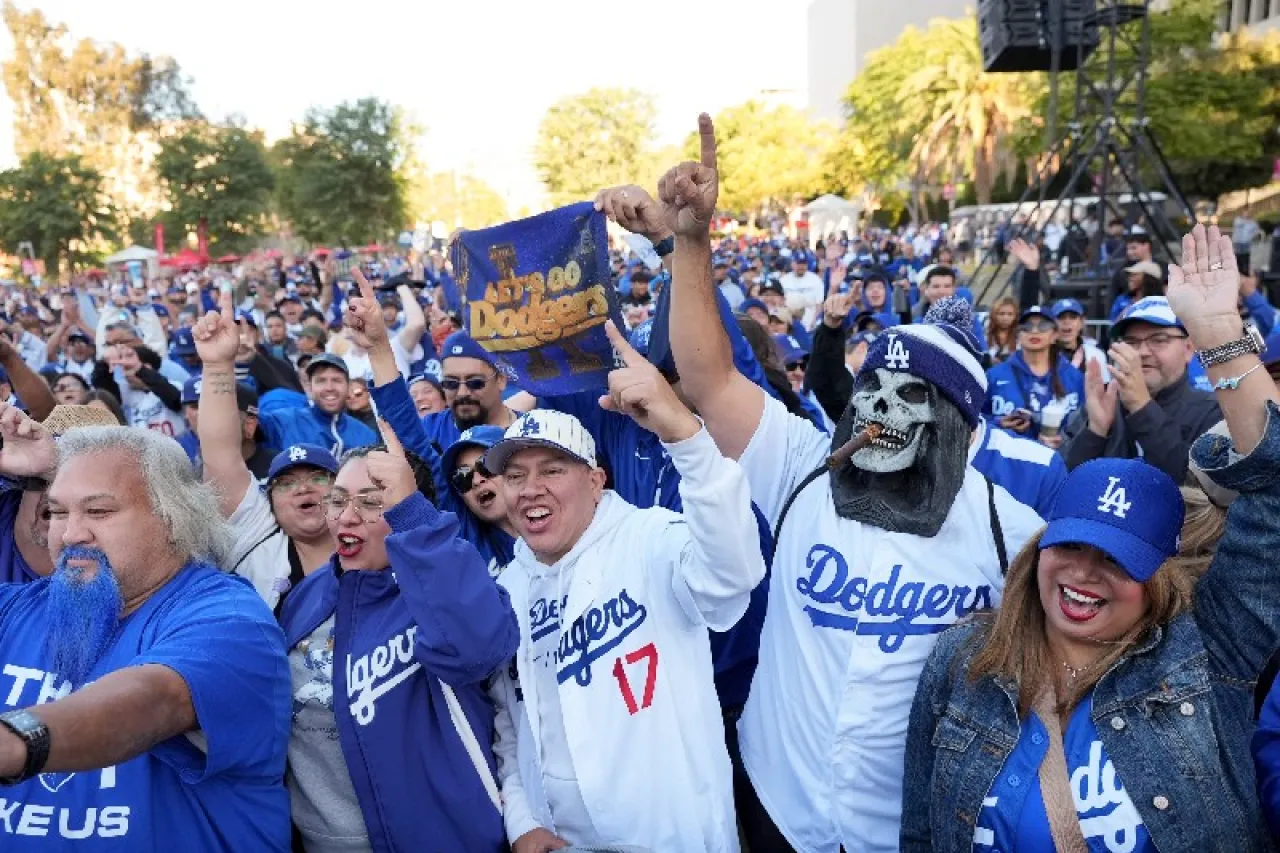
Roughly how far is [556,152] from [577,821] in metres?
64.0

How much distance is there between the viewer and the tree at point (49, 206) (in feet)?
134

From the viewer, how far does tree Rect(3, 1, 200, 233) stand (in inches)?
2410

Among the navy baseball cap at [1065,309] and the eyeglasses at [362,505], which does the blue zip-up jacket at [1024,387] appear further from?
the eyeglasses at [362,505]

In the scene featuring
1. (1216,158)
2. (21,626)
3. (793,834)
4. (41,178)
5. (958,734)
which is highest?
(41,178)

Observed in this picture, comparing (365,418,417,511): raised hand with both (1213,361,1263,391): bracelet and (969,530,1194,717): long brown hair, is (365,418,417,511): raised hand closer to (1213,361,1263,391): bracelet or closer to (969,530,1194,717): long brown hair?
(969,530,1194,717): long brown hair

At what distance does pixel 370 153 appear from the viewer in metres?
48.5

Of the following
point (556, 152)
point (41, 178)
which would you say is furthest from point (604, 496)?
point (556, 152)

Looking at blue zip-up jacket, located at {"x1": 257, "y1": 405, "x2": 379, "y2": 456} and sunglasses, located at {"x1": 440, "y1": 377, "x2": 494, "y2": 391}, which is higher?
sunglasses, located at {"x1": 440, "y1": 377, "x2": 494, "y2": 391}

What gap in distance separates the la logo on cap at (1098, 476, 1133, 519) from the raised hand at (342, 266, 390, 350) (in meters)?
2.28

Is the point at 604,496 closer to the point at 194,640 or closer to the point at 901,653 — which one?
the point at 901,653

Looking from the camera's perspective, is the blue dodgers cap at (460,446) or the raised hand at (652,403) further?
the blue dodgers cap at (460,446)

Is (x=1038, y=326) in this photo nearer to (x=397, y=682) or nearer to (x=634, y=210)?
(x=634, y=210)

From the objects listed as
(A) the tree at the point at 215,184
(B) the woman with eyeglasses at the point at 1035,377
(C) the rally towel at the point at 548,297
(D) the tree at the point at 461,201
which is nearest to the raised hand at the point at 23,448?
(C) the rally towel at the point at 548,297

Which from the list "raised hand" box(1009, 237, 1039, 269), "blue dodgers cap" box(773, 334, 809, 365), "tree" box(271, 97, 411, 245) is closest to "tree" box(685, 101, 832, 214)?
"tree" box(271, 97, 411, 245)
